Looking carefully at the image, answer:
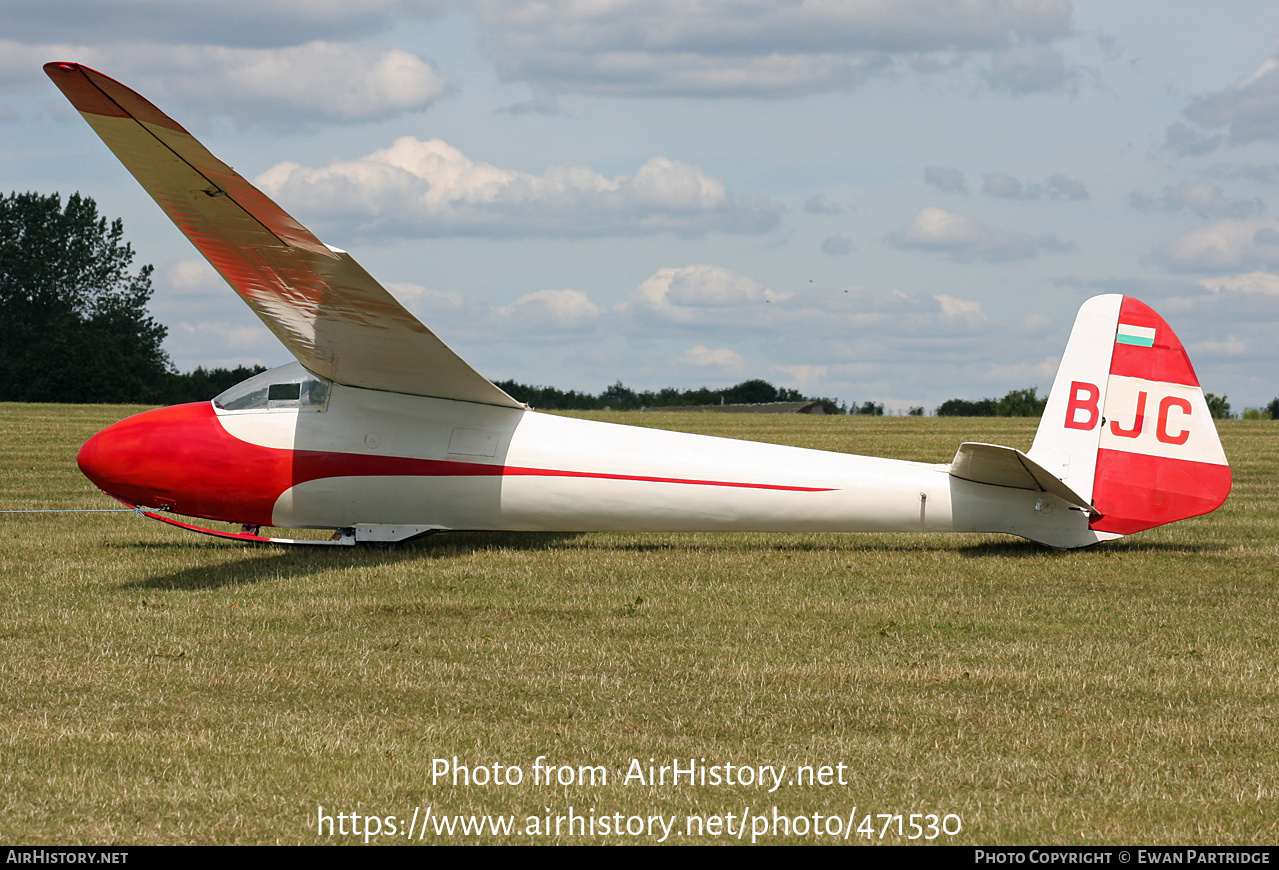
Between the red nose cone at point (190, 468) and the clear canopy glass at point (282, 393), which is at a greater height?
the clear canopy glass at point (282, 393)

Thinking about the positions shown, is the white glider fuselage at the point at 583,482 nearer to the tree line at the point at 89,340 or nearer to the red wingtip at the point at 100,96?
the red wingtip at the point at 100,96

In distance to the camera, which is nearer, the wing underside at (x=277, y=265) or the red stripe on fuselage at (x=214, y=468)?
the wing underside at (x=277, y=265)

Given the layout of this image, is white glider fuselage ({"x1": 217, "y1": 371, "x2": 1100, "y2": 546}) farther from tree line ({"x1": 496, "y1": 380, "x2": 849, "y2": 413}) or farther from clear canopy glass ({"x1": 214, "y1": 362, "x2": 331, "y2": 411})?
tree line ({"x1": 496, "y1": 380, "x2": 849, "y2": 413})

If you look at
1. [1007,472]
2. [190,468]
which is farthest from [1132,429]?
[190,468]

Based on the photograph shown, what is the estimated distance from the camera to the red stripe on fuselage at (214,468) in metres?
11.4

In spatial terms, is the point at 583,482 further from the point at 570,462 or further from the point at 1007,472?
the point at 1007,472

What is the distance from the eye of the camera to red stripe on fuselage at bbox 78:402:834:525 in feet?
37.5

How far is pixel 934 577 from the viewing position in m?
10.3

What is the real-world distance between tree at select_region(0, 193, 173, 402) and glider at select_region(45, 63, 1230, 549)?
2129 inches

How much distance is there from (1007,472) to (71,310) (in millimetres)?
71418

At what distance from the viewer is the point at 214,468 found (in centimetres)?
1152

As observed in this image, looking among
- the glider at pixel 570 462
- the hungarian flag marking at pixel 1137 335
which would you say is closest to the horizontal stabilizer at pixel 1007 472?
the glider at pixel 570 462

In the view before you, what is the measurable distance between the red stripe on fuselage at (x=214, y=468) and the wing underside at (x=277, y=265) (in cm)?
75
